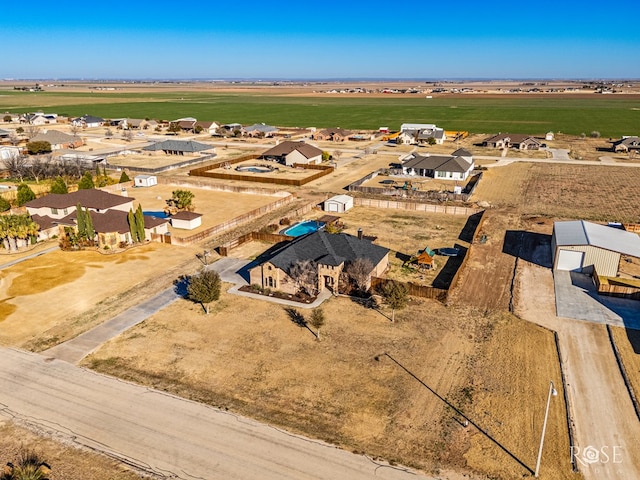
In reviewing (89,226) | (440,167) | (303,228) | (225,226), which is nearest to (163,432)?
(89,226)

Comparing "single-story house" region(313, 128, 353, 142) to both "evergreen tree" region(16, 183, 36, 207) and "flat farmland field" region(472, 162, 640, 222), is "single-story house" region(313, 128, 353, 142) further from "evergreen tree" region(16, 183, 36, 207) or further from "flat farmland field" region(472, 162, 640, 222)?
"evergreen tree" region(16, 183, 36, 207)

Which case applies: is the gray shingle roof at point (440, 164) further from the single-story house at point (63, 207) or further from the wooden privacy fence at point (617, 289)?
the single-story house at point (63, 207)

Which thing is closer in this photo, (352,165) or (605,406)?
(605,406)

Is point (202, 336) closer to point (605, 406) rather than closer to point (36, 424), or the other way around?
point (36, 424)

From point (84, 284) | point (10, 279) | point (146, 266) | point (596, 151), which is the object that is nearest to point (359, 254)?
point (146, 266)

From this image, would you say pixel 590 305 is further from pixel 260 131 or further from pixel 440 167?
pixel 260 131

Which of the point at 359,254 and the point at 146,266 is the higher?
the point at 359,254

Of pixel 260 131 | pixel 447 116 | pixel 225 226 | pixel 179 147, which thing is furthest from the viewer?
pixel 447 116
